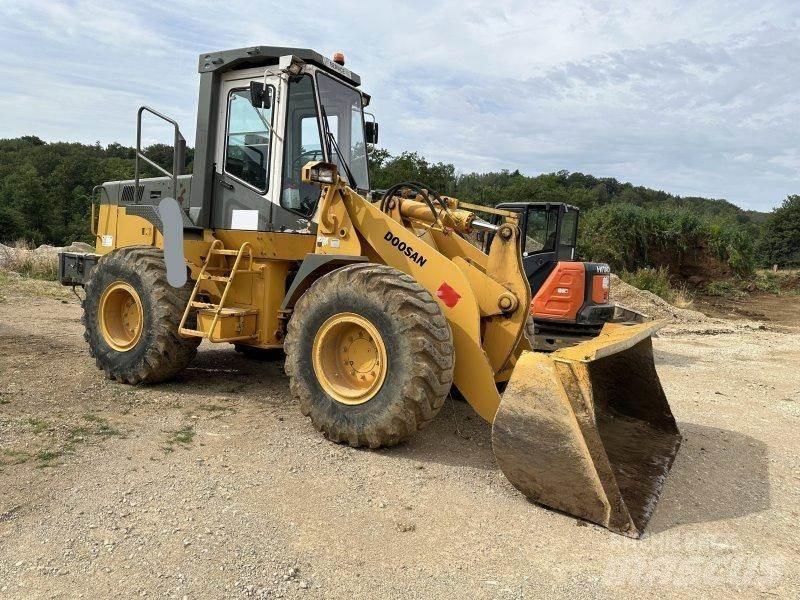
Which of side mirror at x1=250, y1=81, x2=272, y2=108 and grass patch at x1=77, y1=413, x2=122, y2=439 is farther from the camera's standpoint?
side mirror at x1=250, y1=81, x2=272, y2=108

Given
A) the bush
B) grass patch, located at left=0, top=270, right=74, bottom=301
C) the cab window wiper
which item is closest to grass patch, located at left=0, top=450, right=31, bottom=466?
the cab window wiper

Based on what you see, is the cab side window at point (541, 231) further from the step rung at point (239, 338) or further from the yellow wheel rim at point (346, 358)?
the yellow wheel rim at point (346, 358)

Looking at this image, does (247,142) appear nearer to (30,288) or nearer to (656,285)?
(30,288)

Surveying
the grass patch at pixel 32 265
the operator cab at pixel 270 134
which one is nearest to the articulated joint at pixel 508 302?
the operator cab at pixel 270 134

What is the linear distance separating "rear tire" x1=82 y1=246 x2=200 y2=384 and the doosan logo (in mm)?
2190

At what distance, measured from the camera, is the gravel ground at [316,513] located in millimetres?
2803

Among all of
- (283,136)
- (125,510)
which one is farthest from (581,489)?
(283,136)

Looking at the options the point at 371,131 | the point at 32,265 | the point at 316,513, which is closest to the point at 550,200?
the point at 32,265

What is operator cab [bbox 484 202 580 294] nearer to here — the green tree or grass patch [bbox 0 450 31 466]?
grass patch [bbox 0 450 31 466]

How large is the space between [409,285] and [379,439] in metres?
1.08

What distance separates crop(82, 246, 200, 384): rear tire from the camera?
5598mm

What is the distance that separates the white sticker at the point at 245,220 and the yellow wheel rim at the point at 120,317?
45.9 inches

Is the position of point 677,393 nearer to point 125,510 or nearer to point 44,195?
point 125,510

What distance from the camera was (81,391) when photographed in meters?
5.55
